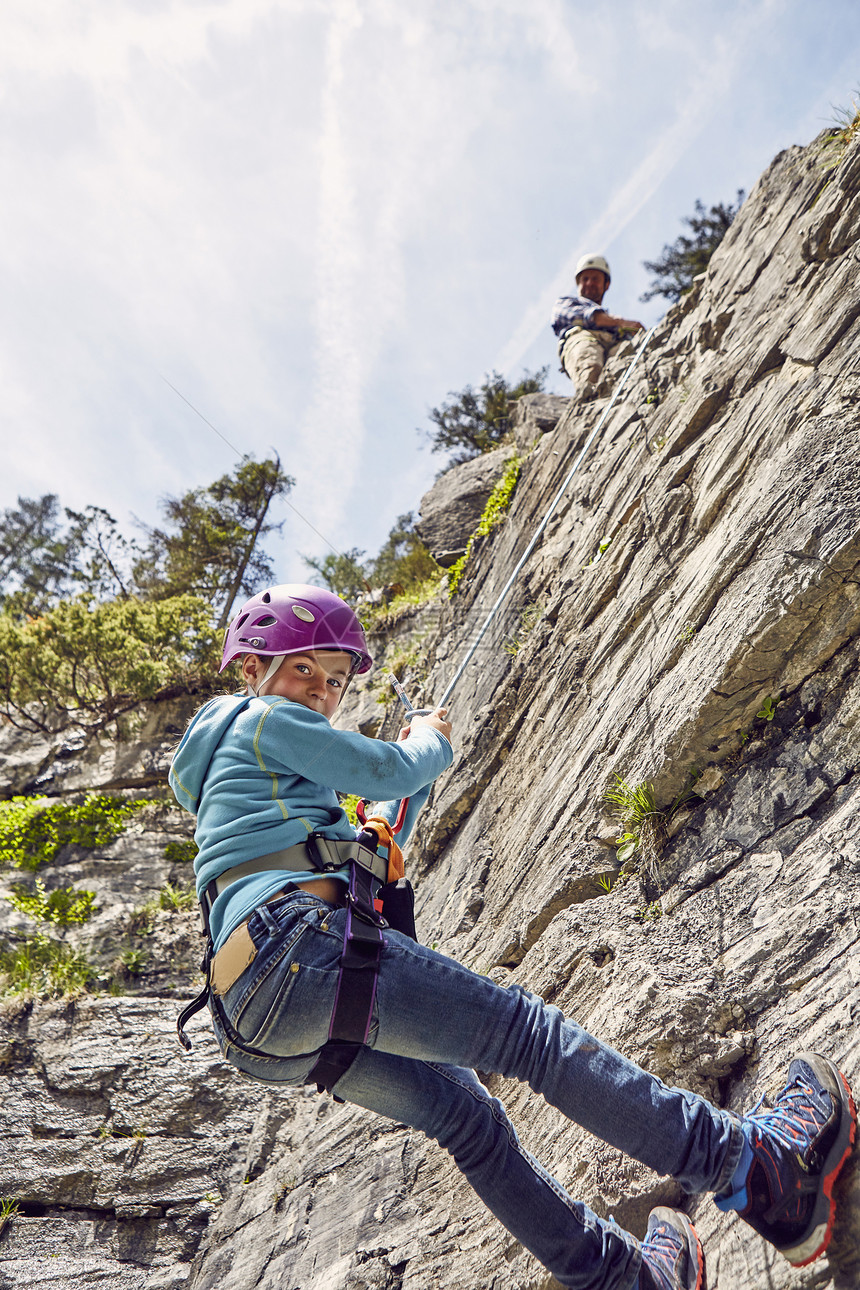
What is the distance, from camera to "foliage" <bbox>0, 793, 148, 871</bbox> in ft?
39.1

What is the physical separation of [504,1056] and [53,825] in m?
12.1

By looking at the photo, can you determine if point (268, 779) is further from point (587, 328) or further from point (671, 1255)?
point (587, 328)

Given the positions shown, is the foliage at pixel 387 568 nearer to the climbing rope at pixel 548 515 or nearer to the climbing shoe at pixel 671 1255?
the climbing rope at pixel 548 515

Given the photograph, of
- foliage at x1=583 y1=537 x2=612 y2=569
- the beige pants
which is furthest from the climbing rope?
the beige pants

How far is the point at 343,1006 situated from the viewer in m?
2.38

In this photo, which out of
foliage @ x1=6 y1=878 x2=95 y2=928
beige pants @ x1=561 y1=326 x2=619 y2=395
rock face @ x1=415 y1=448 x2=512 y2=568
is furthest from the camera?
rock face @ x1=415 y1=448 x2=512 y2=568

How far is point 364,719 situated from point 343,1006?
31.7 ft

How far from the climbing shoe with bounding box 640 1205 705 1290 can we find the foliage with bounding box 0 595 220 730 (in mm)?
13321

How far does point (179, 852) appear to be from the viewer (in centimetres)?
1204

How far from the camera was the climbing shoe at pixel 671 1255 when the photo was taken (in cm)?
248

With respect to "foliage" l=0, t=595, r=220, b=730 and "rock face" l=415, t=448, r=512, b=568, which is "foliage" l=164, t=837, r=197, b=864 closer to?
"foliage" l=0, t=595, r=220, b=730

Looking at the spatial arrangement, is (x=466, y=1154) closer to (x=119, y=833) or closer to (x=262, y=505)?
(x=119, y=833)

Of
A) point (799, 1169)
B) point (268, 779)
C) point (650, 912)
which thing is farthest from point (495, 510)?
point (799, 1169)

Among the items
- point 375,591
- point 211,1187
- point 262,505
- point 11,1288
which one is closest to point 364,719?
point 375,591
